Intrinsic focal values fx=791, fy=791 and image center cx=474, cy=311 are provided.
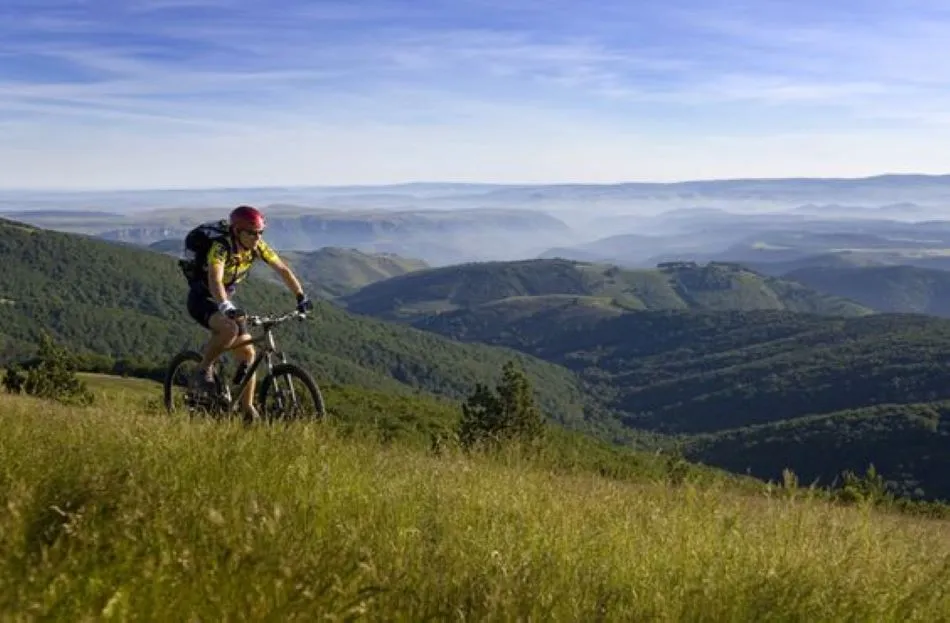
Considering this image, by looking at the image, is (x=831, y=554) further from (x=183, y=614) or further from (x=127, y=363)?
(x=127, y=363)

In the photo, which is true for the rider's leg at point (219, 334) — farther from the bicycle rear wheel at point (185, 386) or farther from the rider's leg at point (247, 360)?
the bicycle rear wheel at point (185, 386)

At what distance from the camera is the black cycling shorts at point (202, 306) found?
895cm

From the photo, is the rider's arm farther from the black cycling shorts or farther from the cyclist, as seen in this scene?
the black cycling shorts

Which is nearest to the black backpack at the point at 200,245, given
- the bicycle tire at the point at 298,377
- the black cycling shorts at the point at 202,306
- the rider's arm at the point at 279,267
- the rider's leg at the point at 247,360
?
the black cycling shorts at the point at 202,306

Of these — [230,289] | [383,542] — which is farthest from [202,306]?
[383,542]

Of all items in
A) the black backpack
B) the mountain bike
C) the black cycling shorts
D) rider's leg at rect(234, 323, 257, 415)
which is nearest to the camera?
the mountain bike

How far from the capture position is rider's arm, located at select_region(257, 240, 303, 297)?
8.97m

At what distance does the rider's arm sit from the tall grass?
345cm

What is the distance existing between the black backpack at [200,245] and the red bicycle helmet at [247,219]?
200mm

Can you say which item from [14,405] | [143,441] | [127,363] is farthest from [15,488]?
[127,363]

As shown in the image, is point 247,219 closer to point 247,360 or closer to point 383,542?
point 247,360

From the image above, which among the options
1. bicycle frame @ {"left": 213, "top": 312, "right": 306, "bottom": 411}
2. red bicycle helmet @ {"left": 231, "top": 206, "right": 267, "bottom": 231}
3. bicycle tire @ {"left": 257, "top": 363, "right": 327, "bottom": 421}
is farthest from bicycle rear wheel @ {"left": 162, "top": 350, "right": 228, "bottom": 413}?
red bicycle helmet @ {"left": 231, "top": 206, "right": 267, "bottom": 231}

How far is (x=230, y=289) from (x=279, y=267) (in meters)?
0.61

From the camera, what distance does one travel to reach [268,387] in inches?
347
